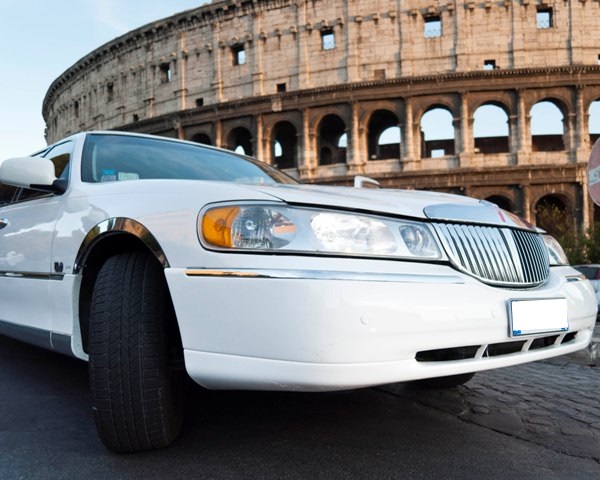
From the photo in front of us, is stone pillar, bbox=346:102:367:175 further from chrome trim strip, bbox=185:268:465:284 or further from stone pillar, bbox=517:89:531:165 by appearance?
chrome trim strip, bbox=185:268:465:284

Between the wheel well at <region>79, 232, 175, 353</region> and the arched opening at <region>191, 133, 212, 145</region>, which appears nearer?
the wheel well at <region>79, 232, 175, 353</region>

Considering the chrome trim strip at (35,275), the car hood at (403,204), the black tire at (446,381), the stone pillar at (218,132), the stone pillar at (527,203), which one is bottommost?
the black tire at (446,381)

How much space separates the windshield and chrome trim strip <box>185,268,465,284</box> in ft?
3.72

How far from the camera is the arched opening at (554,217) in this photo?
27289 mm

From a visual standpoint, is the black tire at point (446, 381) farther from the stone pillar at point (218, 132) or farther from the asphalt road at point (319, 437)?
the stone pillar at point (218, 132)

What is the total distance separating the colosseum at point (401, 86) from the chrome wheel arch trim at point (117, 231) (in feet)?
92.8

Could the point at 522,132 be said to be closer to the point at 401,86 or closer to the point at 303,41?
the point at 401,86

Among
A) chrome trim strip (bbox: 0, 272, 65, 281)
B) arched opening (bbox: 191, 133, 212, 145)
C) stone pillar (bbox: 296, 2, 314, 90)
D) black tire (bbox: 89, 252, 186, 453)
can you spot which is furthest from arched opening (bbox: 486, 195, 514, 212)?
black tire (bbox: 89, 252, 186, 453)

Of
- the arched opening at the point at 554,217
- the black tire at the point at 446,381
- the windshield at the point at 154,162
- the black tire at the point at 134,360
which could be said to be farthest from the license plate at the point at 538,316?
the arched opening at the point at 554,217

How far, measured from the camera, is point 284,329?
1655mm

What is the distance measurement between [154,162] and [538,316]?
6.75ft

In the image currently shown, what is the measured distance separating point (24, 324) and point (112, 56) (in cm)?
4180

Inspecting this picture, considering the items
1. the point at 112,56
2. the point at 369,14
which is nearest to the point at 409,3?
the point at 369,14

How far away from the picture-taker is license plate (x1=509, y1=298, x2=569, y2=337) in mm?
1955
